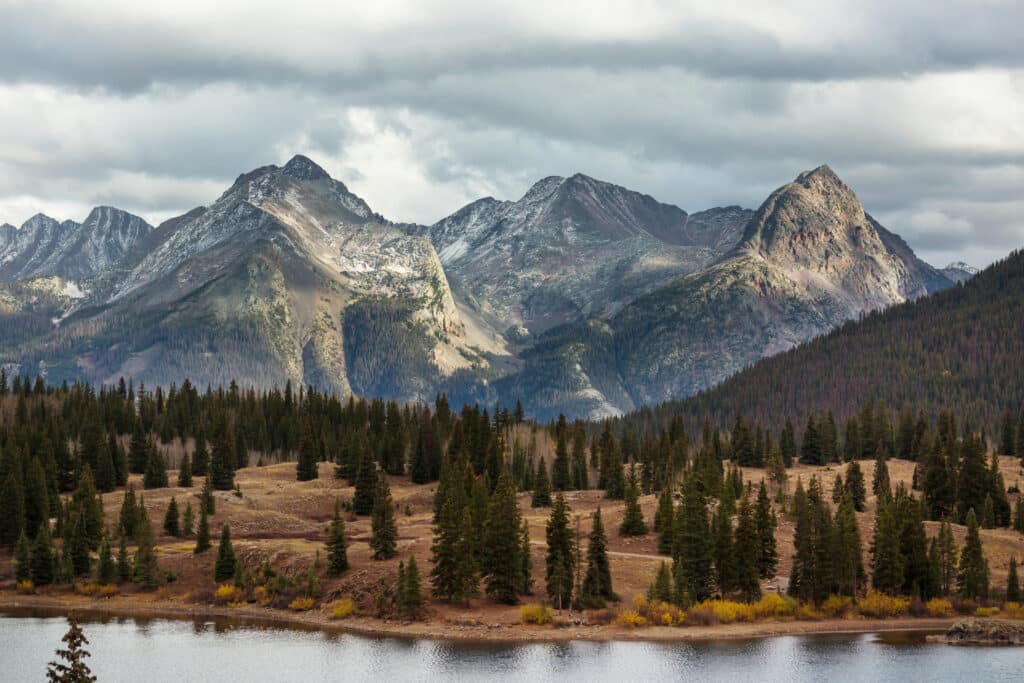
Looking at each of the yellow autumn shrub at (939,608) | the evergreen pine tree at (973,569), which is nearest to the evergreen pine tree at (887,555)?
the yellow autumn shrub at (939,608)

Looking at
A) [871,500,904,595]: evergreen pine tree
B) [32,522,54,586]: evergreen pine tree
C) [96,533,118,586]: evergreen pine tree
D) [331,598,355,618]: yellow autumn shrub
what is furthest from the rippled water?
[32,522,54,586]: evergreen pine tree

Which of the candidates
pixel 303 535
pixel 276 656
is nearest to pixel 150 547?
pixel 303 535

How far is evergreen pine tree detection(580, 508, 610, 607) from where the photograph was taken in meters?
158

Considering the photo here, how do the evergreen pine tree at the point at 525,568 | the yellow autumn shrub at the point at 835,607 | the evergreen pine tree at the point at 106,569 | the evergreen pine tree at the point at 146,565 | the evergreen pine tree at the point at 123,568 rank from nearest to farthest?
the yellow autumn shrub at the point at 835,607
the evergreen pine tree at the point at 525,568
the evergreen pine tree at the point at 146,565
the evergreen pine tree at the point at 106,569
the evergreen pine tree at the point at 123,568

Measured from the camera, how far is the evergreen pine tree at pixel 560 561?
516 ft

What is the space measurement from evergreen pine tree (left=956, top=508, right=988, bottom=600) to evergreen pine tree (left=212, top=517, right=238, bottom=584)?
8434 cm

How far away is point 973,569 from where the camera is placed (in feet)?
537

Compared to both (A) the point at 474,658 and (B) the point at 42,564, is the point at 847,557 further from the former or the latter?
(B) the point at 42,564

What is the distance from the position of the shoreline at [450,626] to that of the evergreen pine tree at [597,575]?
215 inches

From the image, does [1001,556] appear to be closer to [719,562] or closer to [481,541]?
[719,562]

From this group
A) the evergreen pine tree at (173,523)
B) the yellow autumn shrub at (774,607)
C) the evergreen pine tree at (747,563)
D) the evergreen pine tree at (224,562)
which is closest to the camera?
the yellow autumn shrub at (774,607)

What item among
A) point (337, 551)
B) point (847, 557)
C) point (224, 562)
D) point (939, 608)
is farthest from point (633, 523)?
point (224, 562)

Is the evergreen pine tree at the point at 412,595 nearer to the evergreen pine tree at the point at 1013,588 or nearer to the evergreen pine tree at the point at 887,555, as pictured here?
the evergreen pine tree at the point at 887,555

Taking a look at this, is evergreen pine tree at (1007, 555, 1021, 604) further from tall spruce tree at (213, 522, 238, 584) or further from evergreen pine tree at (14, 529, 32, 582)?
evergreen pine tree at (14, 529, 32, 582)
